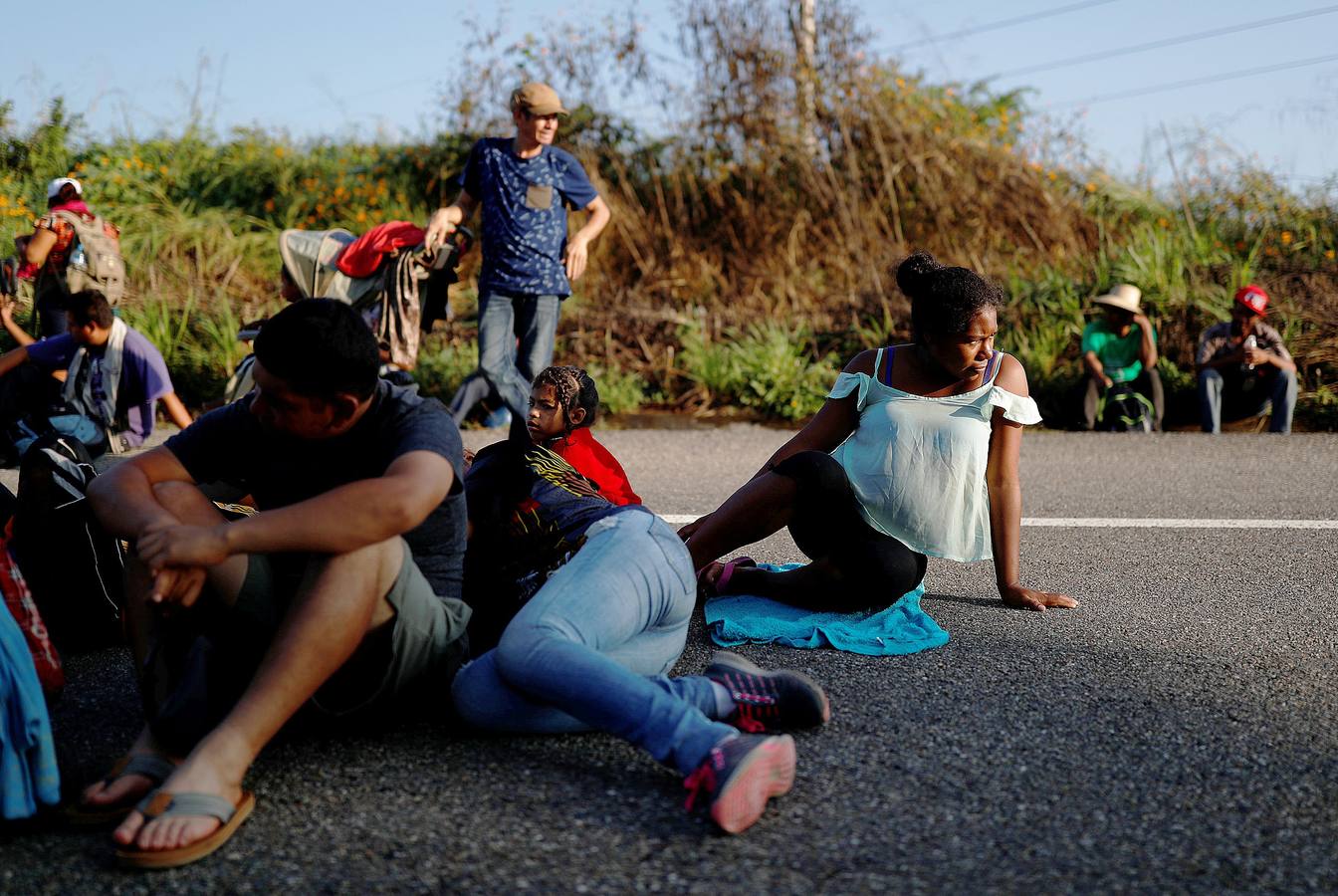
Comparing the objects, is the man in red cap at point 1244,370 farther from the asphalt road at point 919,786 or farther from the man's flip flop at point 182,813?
the man's flip flop at point 182,813

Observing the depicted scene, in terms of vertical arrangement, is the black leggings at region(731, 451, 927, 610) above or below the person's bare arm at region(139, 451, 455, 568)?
below

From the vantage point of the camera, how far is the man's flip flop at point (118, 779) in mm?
2602

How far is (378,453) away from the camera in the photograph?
3006mm

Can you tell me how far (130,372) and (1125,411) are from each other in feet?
22.5

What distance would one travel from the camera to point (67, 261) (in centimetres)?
930

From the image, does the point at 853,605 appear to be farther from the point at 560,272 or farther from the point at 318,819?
the point at 560,272

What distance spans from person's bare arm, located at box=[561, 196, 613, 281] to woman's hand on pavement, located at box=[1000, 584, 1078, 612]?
4.09 meters

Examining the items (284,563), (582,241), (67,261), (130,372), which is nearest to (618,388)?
(582,241)

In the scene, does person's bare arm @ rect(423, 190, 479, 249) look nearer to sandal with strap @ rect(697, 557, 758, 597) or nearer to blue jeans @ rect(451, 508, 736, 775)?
sandal with strap @ rect(697, 557, 758, 597)

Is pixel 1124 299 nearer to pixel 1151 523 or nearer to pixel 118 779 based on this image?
pixel 1151 523

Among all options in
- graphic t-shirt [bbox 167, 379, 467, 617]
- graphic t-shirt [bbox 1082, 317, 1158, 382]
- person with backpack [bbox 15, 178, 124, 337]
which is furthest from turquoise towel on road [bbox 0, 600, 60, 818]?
graphic t-shirt [bbox 1082, 317, 1158, 382]

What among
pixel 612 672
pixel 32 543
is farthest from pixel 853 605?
pixel 32 543

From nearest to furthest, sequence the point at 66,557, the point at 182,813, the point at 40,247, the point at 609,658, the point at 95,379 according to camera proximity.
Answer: the point at 182,813, the point at 609,658, the point at 66,557, the point at 95,379, the point at 40,247

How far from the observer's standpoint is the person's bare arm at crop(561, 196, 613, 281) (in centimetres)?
790
